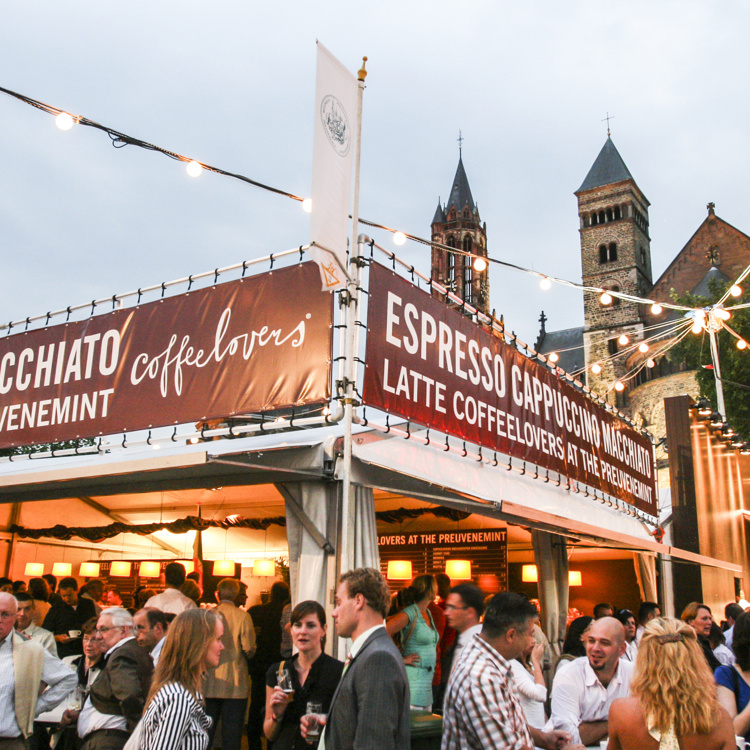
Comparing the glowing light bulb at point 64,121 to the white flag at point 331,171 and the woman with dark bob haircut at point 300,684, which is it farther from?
the woman with dark bob haircut at point 300,684

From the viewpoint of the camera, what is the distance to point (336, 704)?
2641 millimetres

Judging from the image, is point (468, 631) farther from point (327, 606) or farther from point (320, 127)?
point (320, 127)

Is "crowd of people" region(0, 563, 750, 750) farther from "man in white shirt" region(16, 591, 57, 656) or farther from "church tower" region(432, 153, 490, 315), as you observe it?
"church tower" region(432, 153, 490, 315)

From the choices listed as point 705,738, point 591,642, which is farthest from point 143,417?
point 705,738

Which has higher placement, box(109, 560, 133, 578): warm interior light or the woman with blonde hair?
box(109, 560, 133, 578): warm interior light

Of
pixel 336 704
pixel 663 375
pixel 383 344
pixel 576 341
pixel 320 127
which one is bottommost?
pixel 336 704

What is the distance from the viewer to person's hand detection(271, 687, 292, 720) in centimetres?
330

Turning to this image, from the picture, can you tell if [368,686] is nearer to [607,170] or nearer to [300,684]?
[300,684]

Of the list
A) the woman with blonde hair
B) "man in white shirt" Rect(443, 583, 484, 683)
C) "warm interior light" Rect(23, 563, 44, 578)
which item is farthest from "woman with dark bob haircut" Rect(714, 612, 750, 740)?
"warm interior light" Rect(23, 563, 44, 578)

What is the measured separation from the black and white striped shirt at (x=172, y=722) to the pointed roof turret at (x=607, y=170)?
5598cm

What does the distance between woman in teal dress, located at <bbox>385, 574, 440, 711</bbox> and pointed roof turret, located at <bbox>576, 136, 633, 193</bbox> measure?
5349 cm

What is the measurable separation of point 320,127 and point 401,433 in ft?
8.09

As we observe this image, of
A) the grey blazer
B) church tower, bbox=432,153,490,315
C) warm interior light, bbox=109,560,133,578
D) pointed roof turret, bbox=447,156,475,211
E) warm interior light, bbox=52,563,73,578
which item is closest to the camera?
the grey blazer

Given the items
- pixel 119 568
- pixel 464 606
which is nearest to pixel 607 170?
pixel 119 568
